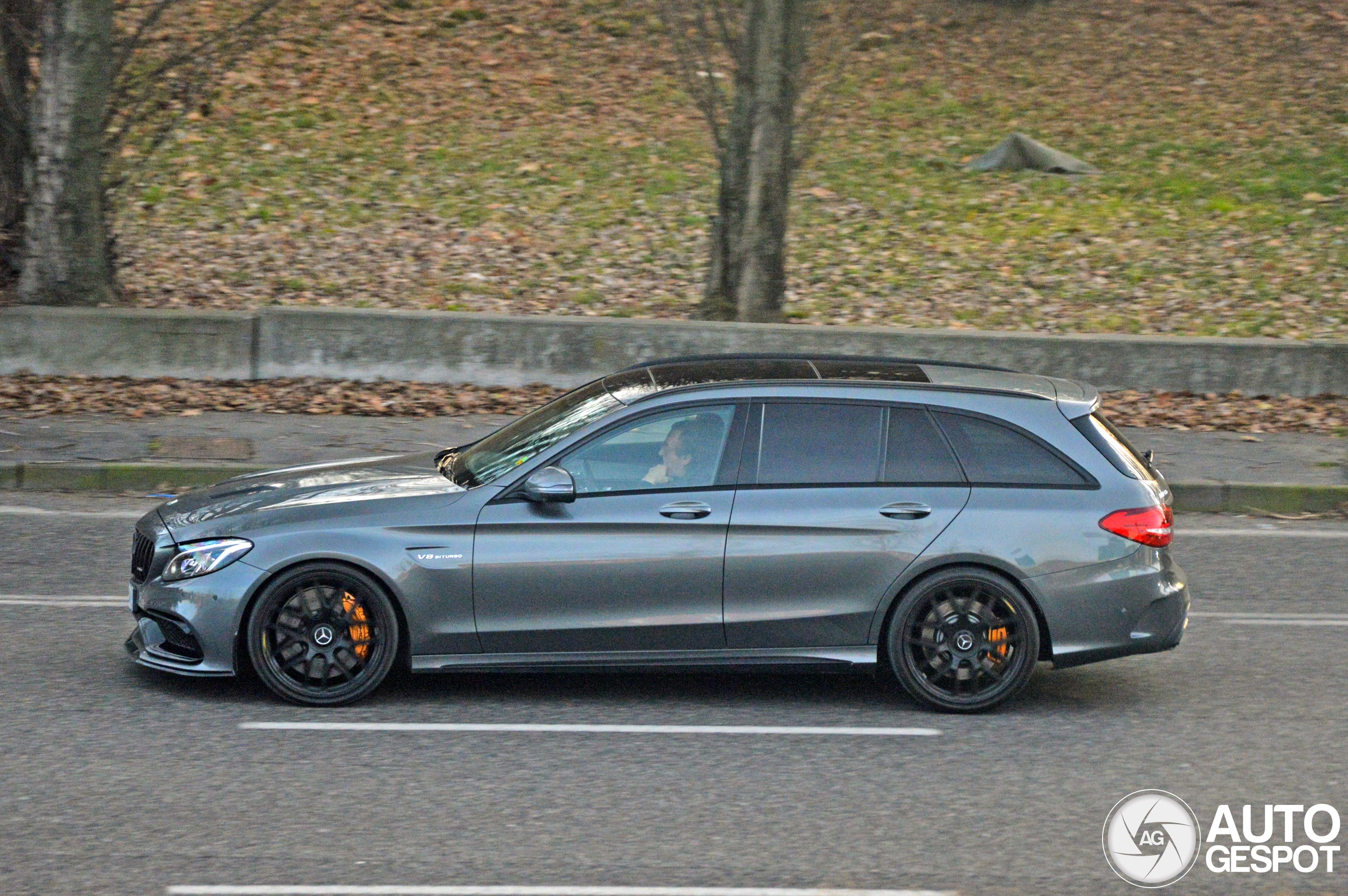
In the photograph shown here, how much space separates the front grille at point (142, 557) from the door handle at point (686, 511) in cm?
220

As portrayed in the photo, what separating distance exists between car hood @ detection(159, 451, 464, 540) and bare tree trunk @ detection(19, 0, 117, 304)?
7.79 m

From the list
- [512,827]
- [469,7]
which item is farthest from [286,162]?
[512,827]

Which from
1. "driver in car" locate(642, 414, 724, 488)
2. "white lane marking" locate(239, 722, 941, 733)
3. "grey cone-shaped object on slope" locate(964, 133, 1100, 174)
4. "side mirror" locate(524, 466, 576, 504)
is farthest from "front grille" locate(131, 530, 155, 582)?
"grey cone-shaped object on slope" locate(964, 133, 1100, 174)

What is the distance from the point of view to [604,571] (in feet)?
20.4

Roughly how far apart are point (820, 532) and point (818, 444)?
418 mm

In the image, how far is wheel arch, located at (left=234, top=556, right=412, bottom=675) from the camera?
20.0ft

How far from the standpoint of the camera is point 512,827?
5.01m

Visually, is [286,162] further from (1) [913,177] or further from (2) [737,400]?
(2) [737,400]

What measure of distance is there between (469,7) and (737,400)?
1892 centimetres

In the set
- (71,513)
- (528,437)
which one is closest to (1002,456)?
(528,437)

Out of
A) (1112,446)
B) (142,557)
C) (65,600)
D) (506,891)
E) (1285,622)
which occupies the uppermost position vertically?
(1112,446)

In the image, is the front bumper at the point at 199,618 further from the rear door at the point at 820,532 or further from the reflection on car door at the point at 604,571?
the rear door at the point at 820,532

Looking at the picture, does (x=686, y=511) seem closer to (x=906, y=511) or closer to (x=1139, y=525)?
(x=906, y=511)

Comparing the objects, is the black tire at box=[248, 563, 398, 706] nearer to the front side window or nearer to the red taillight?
the front side window
